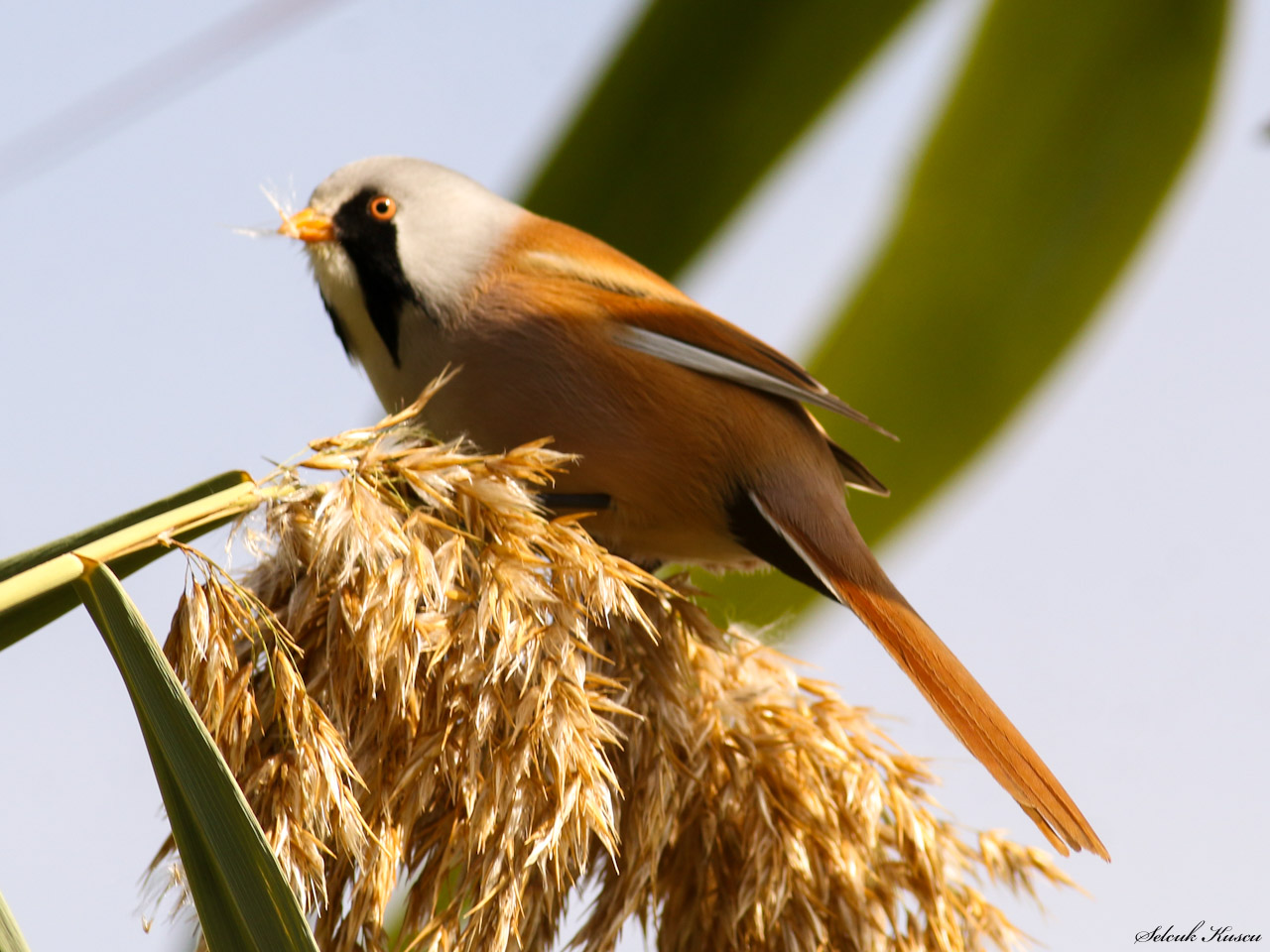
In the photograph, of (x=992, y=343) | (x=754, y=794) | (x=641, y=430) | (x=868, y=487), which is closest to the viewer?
(x=754, y=794)

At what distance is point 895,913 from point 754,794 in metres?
0.26

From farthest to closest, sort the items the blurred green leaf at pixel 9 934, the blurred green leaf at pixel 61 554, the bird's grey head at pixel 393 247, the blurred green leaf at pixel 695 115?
the blurred green leaf at pixel 695 115
the bird's grey head at pixel 393 247
the blurred green leaf at pixel 61 554
the blurred green leaf at pixel 9 934

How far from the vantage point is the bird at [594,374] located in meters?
2.09

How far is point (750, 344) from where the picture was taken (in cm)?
229

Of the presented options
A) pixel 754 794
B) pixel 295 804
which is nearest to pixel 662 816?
pixel 754 794

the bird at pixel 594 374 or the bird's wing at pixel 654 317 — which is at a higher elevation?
the bird's wing at pixel 654 317

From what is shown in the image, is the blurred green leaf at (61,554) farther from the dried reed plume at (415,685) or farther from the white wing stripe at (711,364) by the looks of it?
the white wing stripe at (711,364)

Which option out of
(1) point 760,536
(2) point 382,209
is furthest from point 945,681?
(2) point 382,209

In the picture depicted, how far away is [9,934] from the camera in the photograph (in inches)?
33.8

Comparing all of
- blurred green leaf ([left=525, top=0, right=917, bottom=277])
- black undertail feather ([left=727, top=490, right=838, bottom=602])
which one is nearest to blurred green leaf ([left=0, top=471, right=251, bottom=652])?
black undertail feather ([left=727, top=490, right=838, bottom=602])

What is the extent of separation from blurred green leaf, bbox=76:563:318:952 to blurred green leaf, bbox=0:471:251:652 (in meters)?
0.03

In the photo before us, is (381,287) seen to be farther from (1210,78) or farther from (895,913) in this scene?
(1210,78)

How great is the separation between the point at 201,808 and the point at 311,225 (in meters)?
1.49

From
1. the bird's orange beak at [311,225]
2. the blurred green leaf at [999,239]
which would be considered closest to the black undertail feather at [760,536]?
the blurred green leaf at [999,239]
